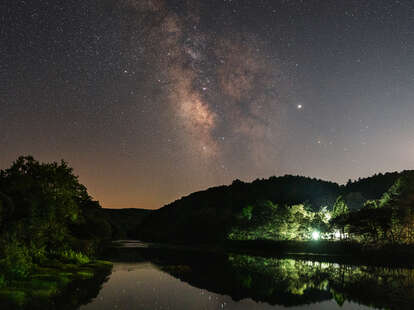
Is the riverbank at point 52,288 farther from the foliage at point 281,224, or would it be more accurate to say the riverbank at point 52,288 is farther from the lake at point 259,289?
the foliage at point 281,224

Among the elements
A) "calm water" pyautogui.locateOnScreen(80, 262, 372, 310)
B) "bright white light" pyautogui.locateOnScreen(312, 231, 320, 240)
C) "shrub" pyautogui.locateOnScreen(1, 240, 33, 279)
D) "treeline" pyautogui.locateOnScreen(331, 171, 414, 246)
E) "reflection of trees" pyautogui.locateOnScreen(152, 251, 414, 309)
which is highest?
"treeline" pyautogui.locateOnScreen(331, 171, 414, 246)

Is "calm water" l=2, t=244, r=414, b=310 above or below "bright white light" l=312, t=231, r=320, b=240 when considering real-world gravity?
below

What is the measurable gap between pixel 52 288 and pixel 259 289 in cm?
1578

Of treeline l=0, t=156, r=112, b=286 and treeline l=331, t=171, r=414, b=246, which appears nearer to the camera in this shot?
treeline l=0, t=156, r=112, b=286

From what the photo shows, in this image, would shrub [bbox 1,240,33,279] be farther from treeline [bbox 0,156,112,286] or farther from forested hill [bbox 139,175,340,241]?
forested hill [bbox 139,175,340,241]

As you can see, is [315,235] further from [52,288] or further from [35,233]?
[52,288]

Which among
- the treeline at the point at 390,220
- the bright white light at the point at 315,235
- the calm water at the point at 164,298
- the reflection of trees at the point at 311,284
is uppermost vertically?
the treeline at the point at 390,220

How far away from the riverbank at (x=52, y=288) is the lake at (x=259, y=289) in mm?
1179

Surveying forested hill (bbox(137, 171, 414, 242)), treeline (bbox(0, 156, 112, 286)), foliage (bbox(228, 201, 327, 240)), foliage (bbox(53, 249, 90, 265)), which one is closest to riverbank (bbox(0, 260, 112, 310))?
treeline (bbox(0, 156, 112, 286))

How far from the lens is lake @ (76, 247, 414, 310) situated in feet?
79.5

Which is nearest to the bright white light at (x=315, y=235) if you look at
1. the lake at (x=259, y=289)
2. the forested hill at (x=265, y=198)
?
the forested hill at (x=265, y=198)

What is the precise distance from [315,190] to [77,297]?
6431 inches

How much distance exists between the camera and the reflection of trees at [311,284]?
25.8 meters

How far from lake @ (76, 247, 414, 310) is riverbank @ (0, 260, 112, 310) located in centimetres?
118
